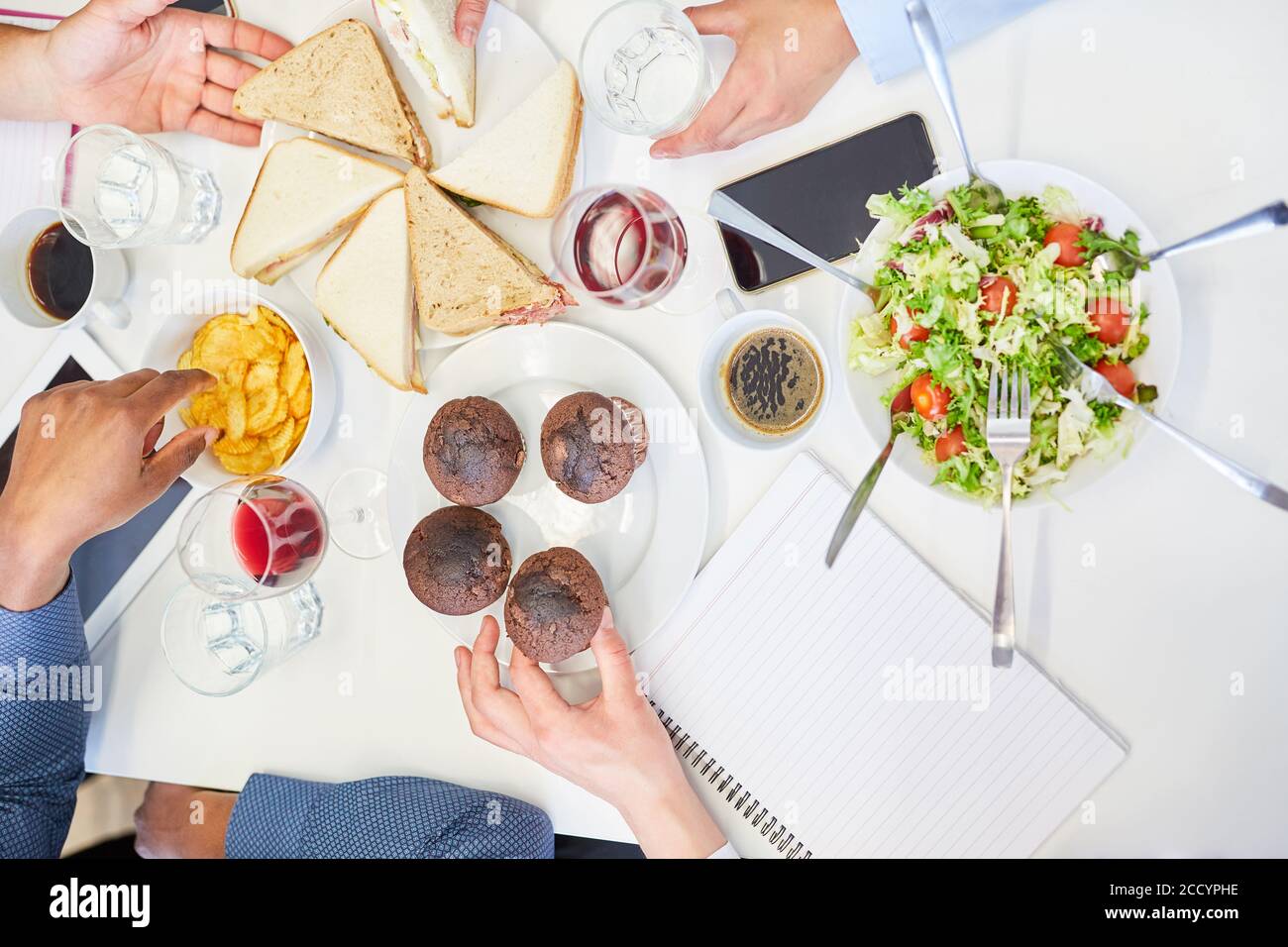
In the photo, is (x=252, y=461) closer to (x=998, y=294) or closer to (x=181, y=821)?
(x=181, y=821)

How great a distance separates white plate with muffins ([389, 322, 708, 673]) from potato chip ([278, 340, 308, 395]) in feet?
0.62

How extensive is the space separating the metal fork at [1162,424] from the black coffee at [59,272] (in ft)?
5.36

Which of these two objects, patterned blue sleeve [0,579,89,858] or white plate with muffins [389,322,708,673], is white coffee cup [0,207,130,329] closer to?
patterned blue sleeve [0,579,89,858]

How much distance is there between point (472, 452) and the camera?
52.2 inches

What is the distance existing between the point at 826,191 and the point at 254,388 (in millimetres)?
995

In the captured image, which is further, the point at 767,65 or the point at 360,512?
the point at 360,512

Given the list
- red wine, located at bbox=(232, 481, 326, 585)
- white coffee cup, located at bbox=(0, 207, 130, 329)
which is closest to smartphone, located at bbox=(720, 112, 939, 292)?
red wine, located at bbox=(232, 481, 326, 585)

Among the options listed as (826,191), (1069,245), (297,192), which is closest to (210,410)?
(297,192)

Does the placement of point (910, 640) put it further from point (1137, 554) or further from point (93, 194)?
point (93, 194)

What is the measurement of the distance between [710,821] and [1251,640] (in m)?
0.88

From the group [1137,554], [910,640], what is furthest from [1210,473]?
[910,640]

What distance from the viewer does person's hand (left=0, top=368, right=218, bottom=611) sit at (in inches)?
54.3
